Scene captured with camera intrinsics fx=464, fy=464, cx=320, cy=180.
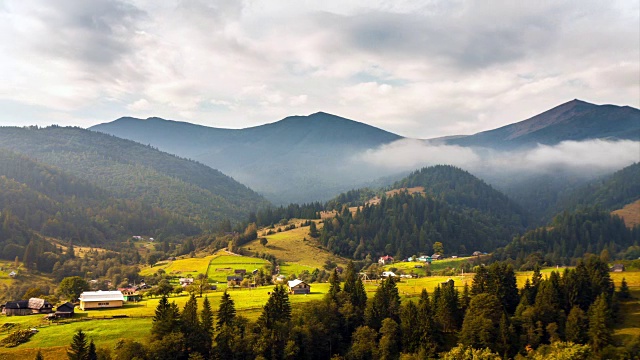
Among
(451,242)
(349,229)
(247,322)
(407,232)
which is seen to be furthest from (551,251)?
(247,322)

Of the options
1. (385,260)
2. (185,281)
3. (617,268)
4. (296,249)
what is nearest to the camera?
(617,268)

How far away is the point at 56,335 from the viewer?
184 ft

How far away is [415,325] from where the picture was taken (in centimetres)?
6188

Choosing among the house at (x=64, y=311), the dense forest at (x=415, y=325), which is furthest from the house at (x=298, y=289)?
the house at (x=64, y=311)

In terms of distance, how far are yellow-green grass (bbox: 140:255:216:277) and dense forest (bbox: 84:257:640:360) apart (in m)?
70.6

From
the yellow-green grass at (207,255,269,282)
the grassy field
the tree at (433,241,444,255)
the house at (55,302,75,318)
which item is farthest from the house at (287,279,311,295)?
the tree at (433,241,444,255)

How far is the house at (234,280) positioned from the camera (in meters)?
105

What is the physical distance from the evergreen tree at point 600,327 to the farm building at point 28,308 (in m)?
75.7

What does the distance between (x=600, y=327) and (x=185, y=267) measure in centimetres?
11070

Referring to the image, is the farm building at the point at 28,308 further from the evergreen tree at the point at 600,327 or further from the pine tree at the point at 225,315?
the evergreen tree at the point at 600,327

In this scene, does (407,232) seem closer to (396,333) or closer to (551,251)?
(551,251)

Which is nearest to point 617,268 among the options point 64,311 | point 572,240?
point 572,240

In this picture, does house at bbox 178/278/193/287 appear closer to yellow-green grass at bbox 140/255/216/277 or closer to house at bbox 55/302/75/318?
yellow-green grass at bbox 140/255/216/277

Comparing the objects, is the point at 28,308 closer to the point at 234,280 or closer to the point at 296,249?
the point at 234,280
